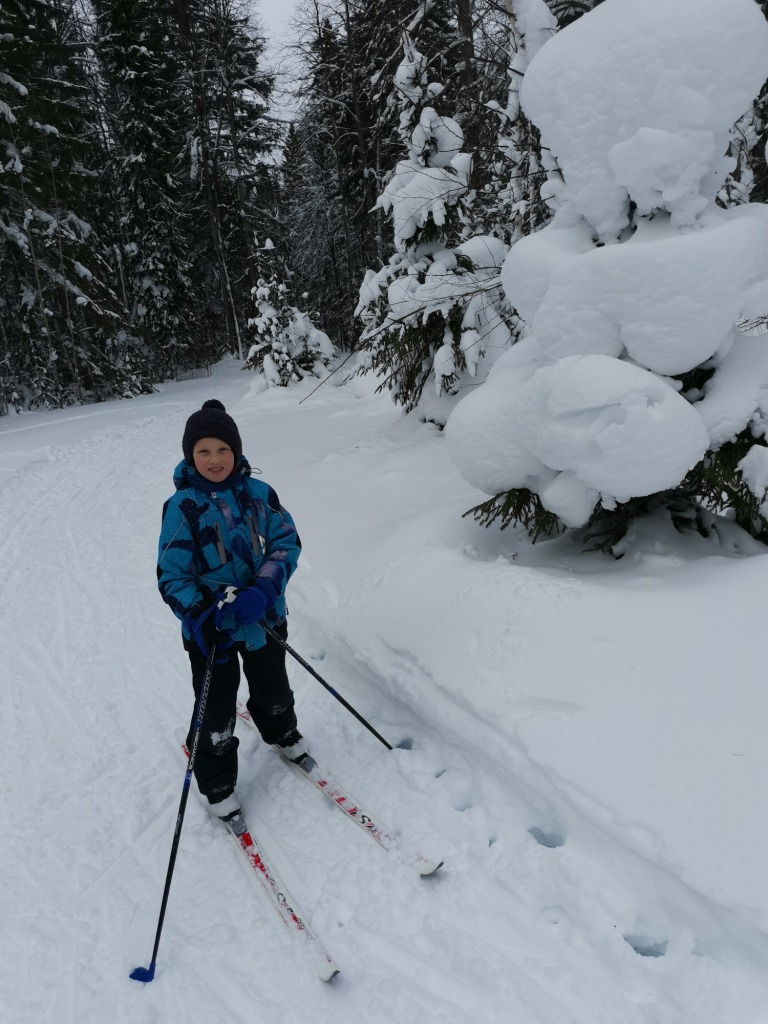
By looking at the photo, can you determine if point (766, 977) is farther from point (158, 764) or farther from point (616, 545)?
point (158, 764)

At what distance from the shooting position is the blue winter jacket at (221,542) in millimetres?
3053

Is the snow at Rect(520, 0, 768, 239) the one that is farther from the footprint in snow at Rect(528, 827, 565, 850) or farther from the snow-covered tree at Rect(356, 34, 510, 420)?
the snow-covered tree at Rect(356, 34, 510, 420)

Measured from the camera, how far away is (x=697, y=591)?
10.6 feet

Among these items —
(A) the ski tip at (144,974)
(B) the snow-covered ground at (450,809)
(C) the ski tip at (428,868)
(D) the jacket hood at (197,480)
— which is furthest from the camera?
(D) the jacket hood at (197,480)

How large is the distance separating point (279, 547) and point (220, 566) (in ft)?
1.07

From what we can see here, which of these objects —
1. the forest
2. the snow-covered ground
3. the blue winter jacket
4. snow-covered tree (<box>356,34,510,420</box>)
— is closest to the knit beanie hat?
the blue winter jacket

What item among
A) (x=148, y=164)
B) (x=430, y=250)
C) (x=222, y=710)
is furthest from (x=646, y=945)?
(x=148, y=164)

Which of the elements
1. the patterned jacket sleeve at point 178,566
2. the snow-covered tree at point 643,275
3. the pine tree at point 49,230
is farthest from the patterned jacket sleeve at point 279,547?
the pine tree at point 49,230

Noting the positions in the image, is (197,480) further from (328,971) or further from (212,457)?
(328,971)

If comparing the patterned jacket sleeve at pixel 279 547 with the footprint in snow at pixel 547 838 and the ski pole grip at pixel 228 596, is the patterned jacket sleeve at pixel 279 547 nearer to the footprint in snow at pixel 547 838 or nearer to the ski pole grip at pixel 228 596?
the ski pole grip at pixel 228 596

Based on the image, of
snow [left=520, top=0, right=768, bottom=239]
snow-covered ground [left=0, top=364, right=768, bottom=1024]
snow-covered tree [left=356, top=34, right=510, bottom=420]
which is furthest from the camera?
snow-covered tree [left=356, top=34, right=510, bottom=420]

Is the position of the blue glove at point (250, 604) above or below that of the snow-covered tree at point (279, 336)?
below

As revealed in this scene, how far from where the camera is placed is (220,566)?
3203 millimetres

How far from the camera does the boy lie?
3.04m
